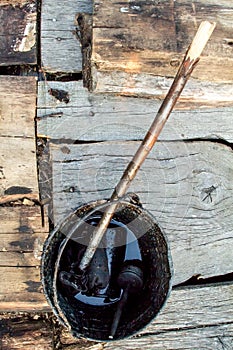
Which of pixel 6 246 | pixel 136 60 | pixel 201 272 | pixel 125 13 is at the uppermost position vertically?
pixel 125 13

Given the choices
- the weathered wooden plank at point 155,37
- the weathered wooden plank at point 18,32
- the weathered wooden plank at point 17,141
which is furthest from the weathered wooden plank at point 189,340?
the weathered wooden plank at point 18,32

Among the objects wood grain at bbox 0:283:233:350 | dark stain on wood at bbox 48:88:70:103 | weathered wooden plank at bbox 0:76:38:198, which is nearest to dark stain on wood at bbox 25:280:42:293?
wood grain at bbox 0:283:233:350

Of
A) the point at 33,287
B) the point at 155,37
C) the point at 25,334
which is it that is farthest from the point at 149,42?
the point at 25,334

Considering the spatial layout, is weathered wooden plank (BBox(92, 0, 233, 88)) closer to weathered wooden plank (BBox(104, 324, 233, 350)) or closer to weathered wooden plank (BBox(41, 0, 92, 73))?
weathered wooden plank (BBox(41, 0, 92, 73))

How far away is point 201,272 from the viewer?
2662mm

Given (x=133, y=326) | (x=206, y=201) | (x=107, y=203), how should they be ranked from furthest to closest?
1. (x=206, y=201)
2. (x=133, y=326)
3. (x=107, y=203)

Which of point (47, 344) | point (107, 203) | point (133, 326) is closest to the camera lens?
point (107, 203)

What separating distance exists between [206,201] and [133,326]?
2.51ft

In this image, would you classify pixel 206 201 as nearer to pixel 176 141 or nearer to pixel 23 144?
pixel 176 141

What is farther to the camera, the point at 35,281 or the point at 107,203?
the point at 35,281

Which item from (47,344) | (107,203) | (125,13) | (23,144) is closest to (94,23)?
(125,13)

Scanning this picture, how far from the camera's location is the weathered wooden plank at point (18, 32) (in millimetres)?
2709

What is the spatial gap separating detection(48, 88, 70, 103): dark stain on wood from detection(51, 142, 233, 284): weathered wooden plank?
0.23 m

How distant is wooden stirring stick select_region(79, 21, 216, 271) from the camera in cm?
187
